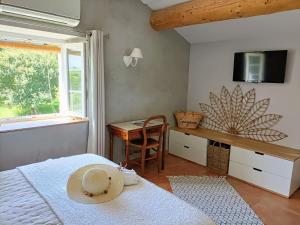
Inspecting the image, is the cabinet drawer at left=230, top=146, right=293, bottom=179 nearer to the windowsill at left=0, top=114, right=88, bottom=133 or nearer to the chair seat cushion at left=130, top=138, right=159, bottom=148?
the chair seat cushion at left=130, top=138, right=159, bottom=148

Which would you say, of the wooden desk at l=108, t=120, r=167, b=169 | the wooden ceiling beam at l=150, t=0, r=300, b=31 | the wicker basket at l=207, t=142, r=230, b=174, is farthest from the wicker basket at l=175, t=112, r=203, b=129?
the wooden ceiling beam at l=150, t=0, r=300, b=31

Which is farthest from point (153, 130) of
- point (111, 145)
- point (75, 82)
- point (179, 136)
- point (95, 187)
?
point (95, 187)

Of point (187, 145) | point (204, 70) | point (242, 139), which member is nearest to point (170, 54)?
point (204, 70)

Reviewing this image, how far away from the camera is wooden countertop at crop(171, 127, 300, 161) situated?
2870 millimetres

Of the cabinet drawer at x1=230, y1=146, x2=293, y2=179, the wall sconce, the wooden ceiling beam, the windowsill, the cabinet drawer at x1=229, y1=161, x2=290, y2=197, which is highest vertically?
the wooden ceiling beam

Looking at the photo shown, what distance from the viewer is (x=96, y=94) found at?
2.91m

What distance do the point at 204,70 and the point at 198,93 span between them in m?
0.41

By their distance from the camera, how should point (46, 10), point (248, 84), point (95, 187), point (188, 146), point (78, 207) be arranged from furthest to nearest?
1. point (188, 146)
2. point (248, 84)
3. point (46, 10)
4. point (95, 187)
5. point (78, 207)

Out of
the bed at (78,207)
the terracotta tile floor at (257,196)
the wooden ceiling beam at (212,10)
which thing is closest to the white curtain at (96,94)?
the terracotta tile floor at (257,196)

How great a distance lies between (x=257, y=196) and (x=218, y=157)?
30.0 inches

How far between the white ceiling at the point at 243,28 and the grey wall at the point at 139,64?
0.27 meters

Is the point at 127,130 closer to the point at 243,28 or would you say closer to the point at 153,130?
the point at 153,130

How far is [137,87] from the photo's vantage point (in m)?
3.56

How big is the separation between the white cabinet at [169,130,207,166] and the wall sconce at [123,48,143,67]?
4.50ft
